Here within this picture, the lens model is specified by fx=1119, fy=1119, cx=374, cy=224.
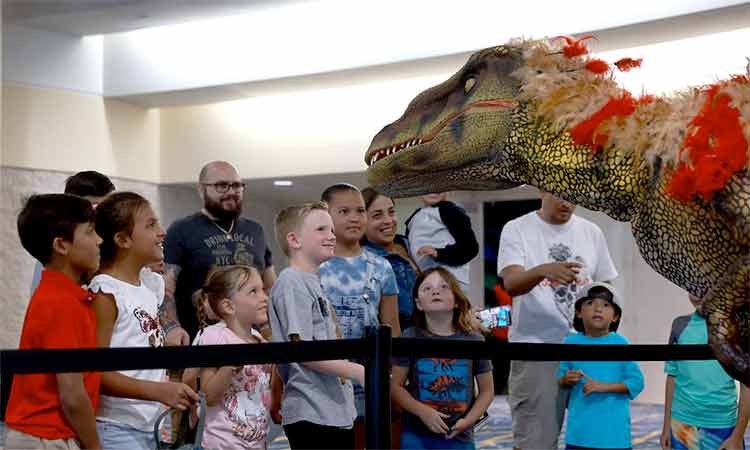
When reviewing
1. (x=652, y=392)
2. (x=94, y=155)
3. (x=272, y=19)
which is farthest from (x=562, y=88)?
(x=652, y=392)

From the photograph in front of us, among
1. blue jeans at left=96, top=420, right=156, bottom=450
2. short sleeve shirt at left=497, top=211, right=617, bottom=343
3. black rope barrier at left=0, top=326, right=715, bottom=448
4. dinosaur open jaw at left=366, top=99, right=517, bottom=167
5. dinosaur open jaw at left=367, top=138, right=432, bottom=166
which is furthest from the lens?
short sleeve shirt at left=497, top=211, right=617, bottom=343

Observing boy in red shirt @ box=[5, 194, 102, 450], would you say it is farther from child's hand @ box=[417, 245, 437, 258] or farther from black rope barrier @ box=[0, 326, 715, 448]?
child's hand @ box=[417, 245, 437, 258]

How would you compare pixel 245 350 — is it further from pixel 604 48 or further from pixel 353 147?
pixel 353 147

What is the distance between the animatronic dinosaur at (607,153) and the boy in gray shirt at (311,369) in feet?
2.58

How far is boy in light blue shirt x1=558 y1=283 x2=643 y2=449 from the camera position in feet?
14.9

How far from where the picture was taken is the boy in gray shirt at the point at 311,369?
11.8ft

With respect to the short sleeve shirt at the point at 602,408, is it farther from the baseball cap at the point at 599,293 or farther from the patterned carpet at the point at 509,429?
the patterned carpet at the point at 509,429

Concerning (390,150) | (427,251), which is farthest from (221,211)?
(390,150)

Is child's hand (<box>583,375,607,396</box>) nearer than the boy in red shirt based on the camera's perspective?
No

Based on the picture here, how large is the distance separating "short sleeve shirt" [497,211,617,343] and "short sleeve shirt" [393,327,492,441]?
0.70 m

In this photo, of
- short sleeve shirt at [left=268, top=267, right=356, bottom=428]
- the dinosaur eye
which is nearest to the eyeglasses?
short sleeve shirt at [left=268, top=267, right=356, bottom=428]

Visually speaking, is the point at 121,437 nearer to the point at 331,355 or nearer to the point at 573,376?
the point at 331,355

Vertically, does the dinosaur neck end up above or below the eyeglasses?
below

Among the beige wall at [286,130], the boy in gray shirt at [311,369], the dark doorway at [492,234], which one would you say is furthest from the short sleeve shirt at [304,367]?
the dark doorway at [492,234]
